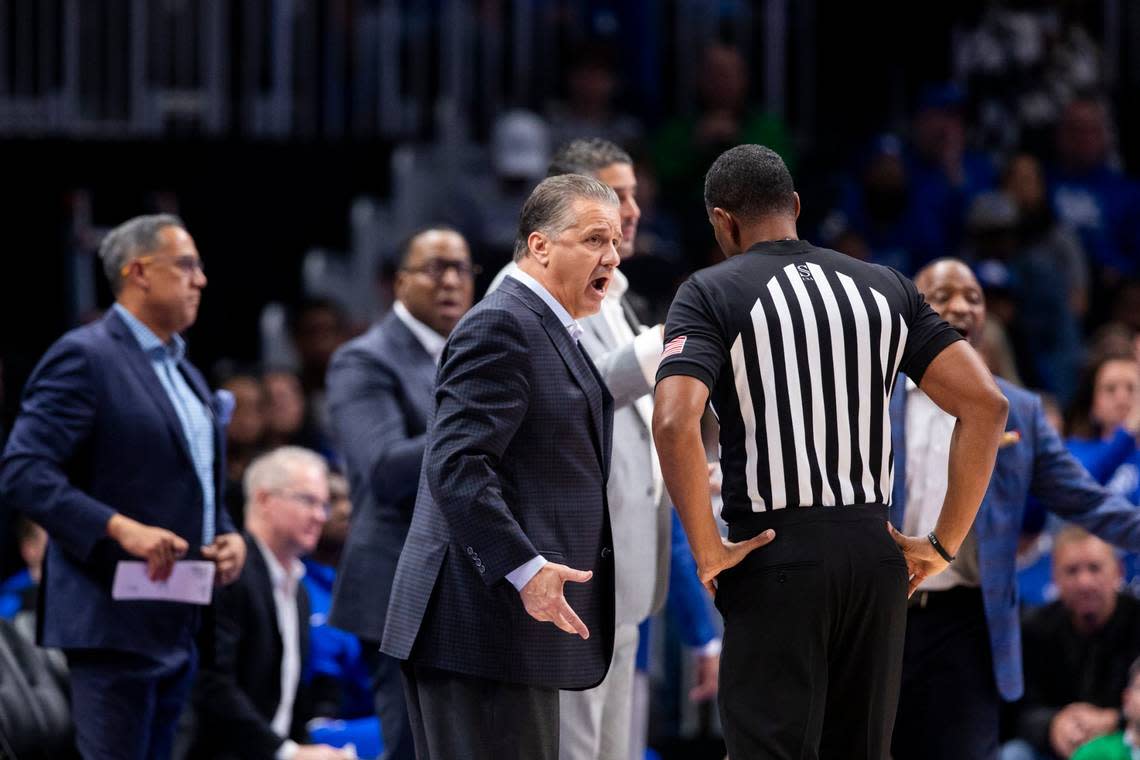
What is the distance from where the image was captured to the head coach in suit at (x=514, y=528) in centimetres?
355

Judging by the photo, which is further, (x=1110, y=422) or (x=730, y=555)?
(x=1110, y=422)

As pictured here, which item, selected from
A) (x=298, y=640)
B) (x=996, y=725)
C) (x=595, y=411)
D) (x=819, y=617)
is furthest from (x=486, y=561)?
(x=298, y=640)

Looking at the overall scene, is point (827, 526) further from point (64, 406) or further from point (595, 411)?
point (64, 406)

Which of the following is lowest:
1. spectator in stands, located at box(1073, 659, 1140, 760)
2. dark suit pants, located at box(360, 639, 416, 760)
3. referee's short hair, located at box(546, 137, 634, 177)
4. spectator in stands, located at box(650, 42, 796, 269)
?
spectator in stands, located at box(1073, 659, 1140, 760)

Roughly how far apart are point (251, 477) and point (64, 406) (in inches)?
58.8

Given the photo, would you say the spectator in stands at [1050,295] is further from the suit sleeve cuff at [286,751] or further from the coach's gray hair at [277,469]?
the suit sleeve cuff at [286,751]

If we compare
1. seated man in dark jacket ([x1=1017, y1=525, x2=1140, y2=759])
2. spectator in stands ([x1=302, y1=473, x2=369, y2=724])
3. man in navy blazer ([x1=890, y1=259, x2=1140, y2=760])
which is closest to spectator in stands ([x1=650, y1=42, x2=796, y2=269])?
spectator in stands ([x1=302, y1=473, x2=369, y2=724])

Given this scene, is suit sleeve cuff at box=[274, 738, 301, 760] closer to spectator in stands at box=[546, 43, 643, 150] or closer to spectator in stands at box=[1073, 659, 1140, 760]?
spectator in stands at box=[1073, 659, 1140, 760]

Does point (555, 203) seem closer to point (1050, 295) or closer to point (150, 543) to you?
point (150, 543)

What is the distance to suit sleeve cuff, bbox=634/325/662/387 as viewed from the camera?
A: 4.05 m

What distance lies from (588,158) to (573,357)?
1164mm

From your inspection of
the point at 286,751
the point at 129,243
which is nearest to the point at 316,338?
the point at 286,751

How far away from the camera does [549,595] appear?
11.5 ft

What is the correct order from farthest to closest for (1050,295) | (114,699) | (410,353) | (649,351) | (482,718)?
(1050,295) < (410,353) < (114,699) < (649,351) < (482,718)
